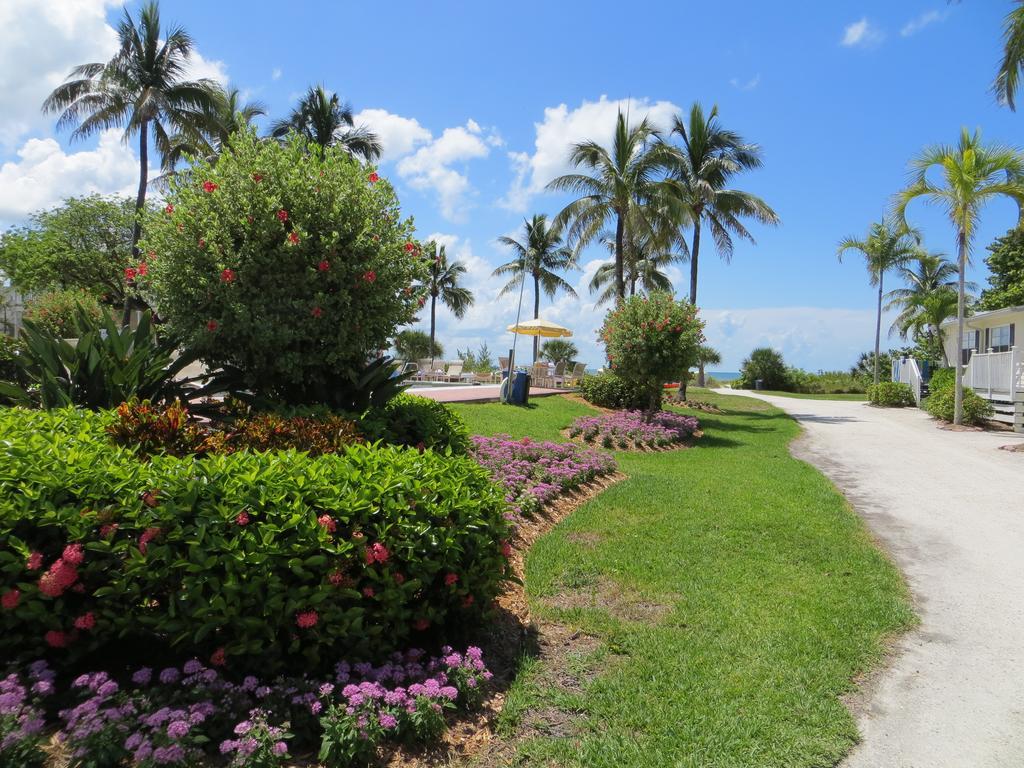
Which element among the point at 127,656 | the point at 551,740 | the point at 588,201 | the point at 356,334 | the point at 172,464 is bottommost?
the point at 551,740

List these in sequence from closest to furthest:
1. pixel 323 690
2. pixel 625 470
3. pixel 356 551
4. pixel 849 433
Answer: pixel 323 690
pixel 356 551
pixel 625 470
pixel 849 433

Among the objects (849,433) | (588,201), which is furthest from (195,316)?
(588,201)

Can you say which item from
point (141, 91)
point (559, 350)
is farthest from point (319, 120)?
point (559, 350)

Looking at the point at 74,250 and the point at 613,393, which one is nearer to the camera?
the point at 613,393

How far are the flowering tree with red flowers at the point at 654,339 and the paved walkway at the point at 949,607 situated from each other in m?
3.77

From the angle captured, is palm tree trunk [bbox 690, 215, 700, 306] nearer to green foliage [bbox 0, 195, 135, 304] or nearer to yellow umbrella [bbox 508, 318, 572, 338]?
yellow umbrella [bbox 508, 318, 572, 338]

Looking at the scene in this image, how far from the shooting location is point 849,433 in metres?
16.1

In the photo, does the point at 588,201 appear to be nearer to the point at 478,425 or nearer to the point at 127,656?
the point at 478,425

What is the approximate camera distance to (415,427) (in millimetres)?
5383

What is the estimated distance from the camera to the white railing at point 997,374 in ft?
54.6

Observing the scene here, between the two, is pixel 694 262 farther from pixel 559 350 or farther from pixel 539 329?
pixel 559 350

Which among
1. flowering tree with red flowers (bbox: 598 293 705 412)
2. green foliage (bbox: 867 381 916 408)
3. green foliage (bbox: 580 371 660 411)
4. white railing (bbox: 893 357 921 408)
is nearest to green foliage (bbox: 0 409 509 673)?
flowering tree with red flowers (bbox: 598 293 705 412)

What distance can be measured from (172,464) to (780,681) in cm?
334

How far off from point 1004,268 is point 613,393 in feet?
89.1
